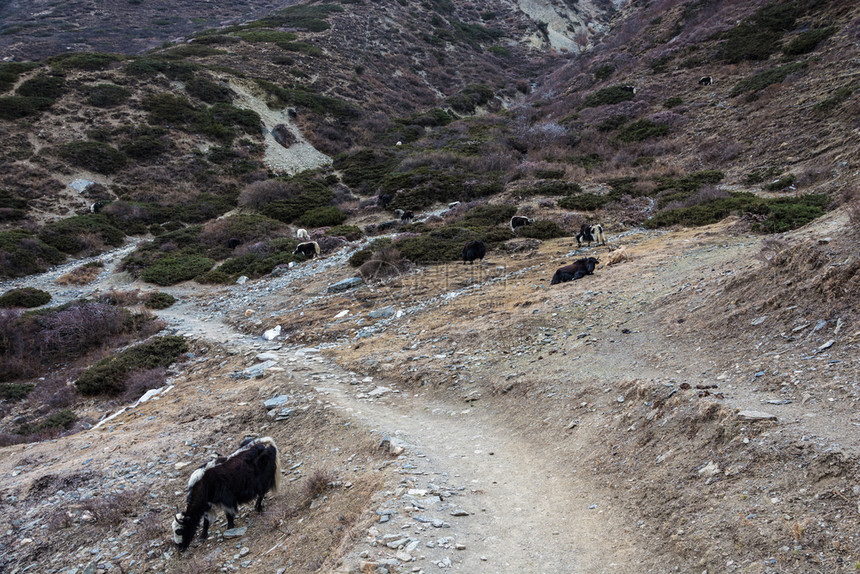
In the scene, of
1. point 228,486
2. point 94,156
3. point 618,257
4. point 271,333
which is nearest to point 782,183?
point 618,257

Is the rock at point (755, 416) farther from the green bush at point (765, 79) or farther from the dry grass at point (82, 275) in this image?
the green bush at point (765, 79)

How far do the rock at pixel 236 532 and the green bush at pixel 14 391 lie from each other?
11.5 m

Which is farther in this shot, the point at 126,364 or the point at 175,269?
the point at 175,269

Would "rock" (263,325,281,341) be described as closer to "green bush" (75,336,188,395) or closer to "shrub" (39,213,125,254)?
"green bush" (75,336,188,395)

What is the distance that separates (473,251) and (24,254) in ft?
80.0

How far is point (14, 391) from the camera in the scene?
13453mm

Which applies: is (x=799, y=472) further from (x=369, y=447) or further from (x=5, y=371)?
(x=5, y=371)

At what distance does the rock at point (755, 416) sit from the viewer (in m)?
4.46

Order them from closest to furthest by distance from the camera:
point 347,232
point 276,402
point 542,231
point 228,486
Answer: point 228,486 → point 276,402 → point 542,231 → point 347,232

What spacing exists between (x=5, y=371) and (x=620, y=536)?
18358mm

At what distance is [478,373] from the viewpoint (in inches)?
363

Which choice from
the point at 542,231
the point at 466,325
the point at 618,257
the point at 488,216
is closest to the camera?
the point at 466,325

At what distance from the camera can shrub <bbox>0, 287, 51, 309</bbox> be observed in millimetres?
19625

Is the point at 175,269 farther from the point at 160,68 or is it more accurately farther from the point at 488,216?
the point at 160,68
